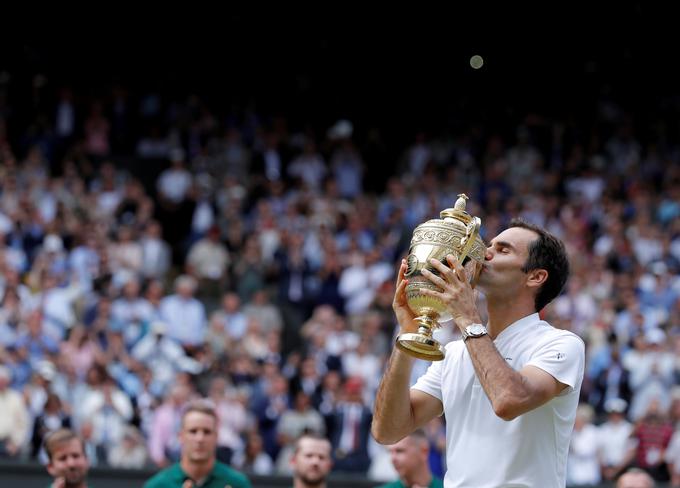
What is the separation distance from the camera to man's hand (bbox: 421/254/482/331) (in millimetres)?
4191

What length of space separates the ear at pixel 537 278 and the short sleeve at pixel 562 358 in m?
0.22

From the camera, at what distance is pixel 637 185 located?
18.0 m

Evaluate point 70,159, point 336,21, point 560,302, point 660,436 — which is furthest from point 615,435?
point 336,21

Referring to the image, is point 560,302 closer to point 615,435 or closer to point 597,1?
point 615,435

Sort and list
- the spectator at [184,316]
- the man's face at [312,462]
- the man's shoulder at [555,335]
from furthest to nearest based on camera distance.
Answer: the spectator at [184,316], the man's face at [312,462], the man's shoulder at [555,335]

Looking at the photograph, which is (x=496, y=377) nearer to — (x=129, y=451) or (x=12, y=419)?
(x=129, y=451)

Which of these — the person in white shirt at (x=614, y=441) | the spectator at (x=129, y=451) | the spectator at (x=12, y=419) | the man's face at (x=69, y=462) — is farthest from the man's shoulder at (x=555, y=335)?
the person in white shirt at (x=614, y=441)

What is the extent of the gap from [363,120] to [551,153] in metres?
3.05

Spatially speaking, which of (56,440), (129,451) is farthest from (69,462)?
(129,451)

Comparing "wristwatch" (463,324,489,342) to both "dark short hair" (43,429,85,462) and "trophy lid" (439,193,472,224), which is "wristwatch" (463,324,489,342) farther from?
"dark short hair" (43,429,85,462)

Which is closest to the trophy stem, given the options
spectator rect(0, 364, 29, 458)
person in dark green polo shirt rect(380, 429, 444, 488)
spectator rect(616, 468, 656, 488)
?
person in dark green polo shirt rect(380, 429, 444, 488)

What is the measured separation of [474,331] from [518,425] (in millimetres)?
374

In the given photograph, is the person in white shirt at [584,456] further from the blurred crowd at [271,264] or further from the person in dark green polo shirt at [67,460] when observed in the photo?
the person in dark green polo shirt at [67,460]

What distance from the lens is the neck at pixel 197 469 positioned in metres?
7.60
